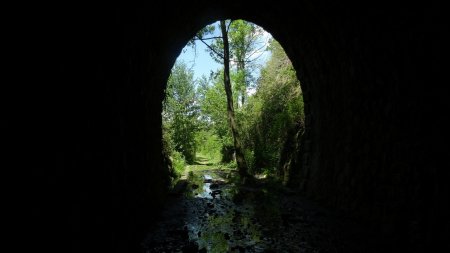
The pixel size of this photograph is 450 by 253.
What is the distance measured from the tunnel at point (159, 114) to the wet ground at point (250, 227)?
13.9 inches

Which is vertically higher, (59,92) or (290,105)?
(290,105)

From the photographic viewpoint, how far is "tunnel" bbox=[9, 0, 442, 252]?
5.45 ft

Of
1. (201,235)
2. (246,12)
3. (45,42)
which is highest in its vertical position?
(246,12)

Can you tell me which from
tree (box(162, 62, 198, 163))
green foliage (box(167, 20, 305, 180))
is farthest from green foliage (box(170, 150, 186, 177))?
tree (box(162, 62, 198, 163))

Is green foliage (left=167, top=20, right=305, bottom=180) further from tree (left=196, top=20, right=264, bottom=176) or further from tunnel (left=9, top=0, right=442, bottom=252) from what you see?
tunnel (left=9, top=0, right=442, bottom=252)

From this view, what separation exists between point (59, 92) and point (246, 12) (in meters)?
6.27

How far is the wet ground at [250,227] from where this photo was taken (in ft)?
12.6

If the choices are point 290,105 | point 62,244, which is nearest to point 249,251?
point 62,244

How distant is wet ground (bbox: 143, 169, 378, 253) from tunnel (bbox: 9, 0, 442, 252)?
354mm

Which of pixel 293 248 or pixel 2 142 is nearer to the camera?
pixel 2 142

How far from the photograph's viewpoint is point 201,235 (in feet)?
14.2

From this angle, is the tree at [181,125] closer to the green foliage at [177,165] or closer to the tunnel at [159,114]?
the green foliage at [177,165]

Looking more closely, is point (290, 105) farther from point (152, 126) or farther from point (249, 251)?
point (249, 251)

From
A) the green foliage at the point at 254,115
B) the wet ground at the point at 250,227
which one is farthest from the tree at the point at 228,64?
the wet ground at the point at 250,227
